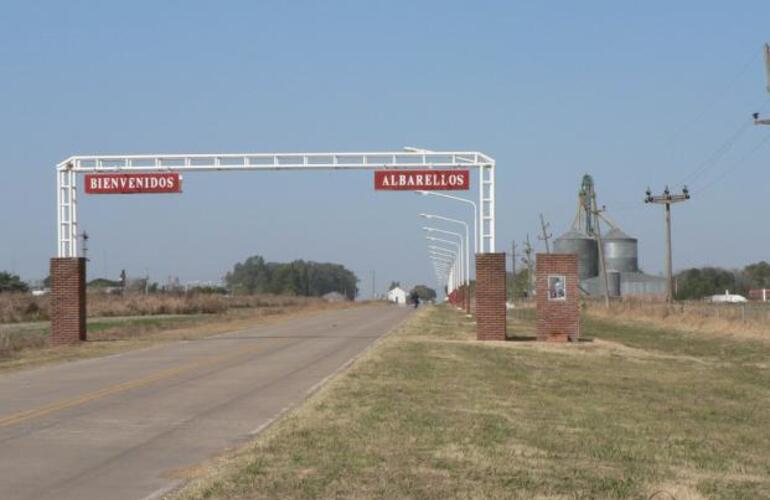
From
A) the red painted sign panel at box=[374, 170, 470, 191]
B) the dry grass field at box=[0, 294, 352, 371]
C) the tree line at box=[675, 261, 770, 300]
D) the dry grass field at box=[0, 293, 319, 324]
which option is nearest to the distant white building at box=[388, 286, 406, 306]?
the tree line at box=[675, 261, 770, 300]

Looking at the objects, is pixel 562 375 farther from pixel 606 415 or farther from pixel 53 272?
pixel 53 272

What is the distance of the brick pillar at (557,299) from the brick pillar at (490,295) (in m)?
1.16

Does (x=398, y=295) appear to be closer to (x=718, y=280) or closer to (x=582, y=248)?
(x=718, y=280)

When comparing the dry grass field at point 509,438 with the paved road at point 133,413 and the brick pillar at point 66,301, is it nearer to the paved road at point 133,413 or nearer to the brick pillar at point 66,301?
the paved road at point 133,413

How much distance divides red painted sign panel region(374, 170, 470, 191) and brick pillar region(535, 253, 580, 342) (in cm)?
438

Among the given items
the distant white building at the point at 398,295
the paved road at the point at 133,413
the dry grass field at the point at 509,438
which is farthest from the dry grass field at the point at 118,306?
the distant white building at the point at 398,295

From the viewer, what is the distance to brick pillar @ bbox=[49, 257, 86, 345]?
1407 inches

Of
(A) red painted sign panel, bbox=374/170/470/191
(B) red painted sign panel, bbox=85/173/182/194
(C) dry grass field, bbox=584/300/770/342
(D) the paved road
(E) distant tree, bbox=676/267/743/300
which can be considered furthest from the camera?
(E) distant tree, bbox=676/267/743/300

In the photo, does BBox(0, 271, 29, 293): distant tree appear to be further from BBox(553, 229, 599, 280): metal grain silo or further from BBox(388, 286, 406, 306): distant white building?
BBox(388, 286, 406, 306): distant white building

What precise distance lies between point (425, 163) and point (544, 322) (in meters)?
Result: 6.83

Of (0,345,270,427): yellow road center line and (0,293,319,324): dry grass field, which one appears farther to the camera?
(0,293,319,324): dry grass field

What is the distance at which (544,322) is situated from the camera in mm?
34906

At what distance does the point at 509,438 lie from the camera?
12.6 metres

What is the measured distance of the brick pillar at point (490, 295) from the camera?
34.4 meters
